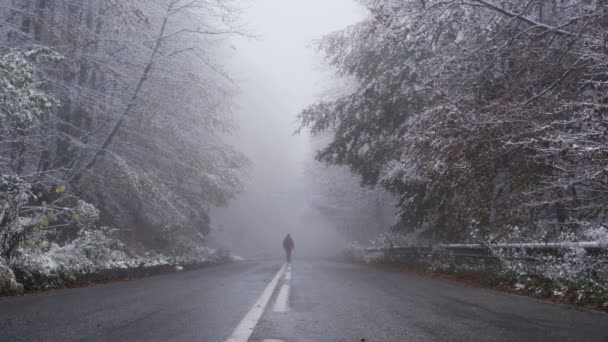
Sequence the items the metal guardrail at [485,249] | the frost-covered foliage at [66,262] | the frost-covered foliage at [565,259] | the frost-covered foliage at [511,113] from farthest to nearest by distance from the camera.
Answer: the frost-covered foliage at [66,262] < the frost-covered foliage at [511,113] < the metal guardrail at [485,249] < the frost-covered foliage at [565,259]

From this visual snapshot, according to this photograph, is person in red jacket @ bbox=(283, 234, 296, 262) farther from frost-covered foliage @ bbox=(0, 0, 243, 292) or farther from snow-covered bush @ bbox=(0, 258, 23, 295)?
snow-covered bush @ bbox=(0, 258, 23, 295)

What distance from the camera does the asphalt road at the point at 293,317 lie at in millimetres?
4273

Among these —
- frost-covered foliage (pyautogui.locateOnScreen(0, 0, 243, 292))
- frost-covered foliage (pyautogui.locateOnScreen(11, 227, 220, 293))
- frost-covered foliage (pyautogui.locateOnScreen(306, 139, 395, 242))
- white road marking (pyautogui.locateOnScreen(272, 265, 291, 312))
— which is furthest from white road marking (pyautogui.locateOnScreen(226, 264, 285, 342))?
frost-covered foliage (pyautogui.locateOnScreen(306, 139, 395, 242))

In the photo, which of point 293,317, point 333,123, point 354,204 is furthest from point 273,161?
point 293,317

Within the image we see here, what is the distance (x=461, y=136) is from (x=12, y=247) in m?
7.90

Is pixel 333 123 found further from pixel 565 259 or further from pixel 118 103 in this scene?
pixel 565 259

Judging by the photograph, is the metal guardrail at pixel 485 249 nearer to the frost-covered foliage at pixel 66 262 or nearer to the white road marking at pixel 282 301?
the white road marking at pixel 282 301

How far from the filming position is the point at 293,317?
5293 millimetres

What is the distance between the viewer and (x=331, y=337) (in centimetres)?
423

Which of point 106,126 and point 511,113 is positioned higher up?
point 106,126

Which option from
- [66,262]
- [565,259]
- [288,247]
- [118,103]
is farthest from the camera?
[288,247]


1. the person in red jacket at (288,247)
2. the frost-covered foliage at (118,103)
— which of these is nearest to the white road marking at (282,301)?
the frost-covered foliage at (118,103)

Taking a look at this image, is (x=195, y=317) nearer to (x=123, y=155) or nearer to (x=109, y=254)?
(x=109, y=254)

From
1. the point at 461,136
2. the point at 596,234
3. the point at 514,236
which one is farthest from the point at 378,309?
the point at 514,236
